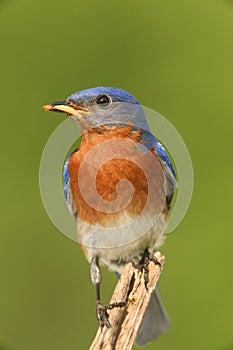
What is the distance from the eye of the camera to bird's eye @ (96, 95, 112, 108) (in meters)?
4.95

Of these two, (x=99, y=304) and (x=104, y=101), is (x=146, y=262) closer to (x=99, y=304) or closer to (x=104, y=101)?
(x=99, y=304)

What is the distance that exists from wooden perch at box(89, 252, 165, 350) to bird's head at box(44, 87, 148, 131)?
48.1 inches

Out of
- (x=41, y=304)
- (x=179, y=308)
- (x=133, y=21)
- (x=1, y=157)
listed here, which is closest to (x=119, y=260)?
(x=179, y=308)

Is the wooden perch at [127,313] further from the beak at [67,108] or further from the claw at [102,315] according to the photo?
the beak at [67,108]

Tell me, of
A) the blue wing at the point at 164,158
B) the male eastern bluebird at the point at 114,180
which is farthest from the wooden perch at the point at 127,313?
the blue wing at the point at 164,158

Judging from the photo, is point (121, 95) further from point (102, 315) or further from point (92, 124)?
point (102, 315)

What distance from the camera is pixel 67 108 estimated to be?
191 inches

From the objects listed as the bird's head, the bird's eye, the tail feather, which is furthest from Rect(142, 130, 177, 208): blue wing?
the tail feather

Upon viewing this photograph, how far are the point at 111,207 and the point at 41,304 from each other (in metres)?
2.29

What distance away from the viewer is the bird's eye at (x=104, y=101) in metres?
4.95

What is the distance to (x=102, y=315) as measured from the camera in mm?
4637

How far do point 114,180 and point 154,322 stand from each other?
1.70 metres

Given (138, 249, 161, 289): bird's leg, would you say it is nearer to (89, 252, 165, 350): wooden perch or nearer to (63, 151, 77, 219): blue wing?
(89, 252, 165, 350): wooden perch

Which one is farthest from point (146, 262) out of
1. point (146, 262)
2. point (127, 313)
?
point (127, 313)
